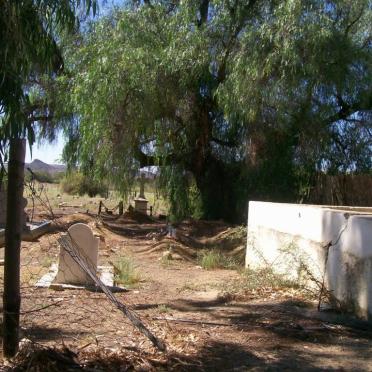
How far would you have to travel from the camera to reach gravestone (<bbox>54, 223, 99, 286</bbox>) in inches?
371

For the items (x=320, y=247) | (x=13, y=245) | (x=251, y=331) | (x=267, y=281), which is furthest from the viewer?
(x=267, y=281)

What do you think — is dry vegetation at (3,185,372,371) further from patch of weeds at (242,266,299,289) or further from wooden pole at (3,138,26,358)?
wooden pole at (3,138,26,358)

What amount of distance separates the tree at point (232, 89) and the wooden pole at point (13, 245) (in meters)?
12.6

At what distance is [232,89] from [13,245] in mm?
13188

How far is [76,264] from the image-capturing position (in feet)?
31.5

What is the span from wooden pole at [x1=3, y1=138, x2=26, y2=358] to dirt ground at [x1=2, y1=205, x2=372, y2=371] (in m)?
0.19

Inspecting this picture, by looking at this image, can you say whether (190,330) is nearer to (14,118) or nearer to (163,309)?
(163,309)

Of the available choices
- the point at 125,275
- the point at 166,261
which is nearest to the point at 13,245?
the point at 125,275

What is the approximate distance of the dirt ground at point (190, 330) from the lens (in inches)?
205

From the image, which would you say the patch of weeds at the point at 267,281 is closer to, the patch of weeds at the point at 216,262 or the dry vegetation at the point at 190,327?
the dry vegetation at the point at 190,327

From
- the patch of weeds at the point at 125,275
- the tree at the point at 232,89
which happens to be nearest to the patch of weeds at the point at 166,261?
the patch of weeds at the point at 125,275

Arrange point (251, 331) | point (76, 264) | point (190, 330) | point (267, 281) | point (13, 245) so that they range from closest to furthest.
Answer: point (13, 245) < point (190, 330) < point (251, 331) < point (76, 264) < point (267, 281)

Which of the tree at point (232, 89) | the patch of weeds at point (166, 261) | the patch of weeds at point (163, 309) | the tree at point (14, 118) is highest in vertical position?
the tree at point (232, 89)

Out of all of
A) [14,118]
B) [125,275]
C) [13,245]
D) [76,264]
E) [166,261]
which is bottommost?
[166,261]
